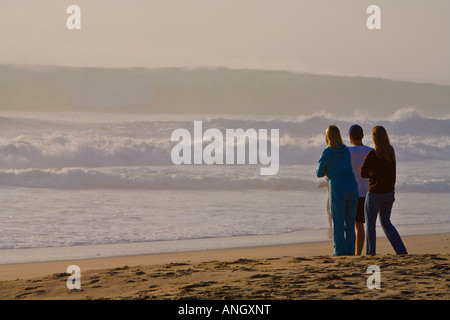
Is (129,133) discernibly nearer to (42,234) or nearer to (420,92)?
(42,234)

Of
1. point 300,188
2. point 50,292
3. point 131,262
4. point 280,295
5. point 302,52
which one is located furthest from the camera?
point 302,52

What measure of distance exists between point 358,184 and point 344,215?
1.37ft

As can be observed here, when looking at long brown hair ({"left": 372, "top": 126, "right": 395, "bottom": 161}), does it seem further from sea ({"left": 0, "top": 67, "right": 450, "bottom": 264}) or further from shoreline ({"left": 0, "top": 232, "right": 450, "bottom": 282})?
sea ({"left": 0, "top": 67, "right": 450, "bottom": 264})

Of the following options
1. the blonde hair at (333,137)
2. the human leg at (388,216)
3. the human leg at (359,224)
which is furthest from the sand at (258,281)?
the blonde hair at (333,137)

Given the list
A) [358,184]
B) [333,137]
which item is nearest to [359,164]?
[358,184]

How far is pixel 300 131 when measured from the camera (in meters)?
31.8

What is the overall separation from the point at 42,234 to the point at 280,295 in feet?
20.0

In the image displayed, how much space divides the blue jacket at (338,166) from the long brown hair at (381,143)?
0.34 m

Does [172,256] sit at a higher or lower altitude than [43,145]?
lower

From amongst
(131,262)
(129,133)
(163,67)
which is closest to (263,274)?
Answer: (131,262)

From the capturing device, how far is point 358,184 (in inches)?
316

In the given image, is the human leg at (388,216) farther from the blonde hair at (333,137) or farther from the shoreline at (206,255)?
the shoreline at (206,255)

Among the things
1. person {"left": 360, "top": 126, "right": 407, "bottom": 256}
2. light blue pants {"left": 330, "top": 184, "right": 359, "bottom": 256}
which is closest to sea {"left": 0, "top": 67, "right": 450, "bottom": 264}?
light blue pants {"left": 330, "top": 184, "right": 359, "bottom": 256}
